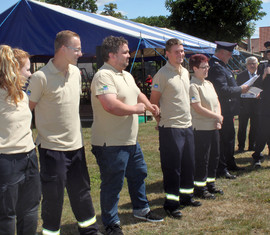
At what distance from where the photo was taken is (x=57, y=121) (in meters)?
3.07

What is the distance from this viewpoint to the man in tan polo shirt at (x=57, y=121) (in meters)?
3.04

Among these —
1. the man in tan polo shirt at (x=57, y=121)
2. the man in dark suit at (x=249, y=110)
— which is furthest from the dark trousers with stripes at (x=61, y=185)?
the man in dark suit at (x=249, y=110)

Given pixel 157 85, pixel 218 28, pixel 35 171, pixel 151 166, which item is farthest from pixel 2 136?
pixel 218 28

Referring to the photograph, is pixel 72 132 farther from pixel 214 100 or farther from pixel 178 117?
pixel 214 100

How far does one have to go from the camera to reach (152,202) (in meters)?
4.54

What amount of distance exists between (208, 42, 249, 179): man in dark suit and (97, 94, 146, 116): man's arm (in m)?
2.16

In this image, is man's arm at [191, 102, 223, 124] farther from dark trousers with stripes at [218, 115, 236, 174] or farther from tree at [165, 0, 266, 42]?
tree at [165, 0, 266, 42]

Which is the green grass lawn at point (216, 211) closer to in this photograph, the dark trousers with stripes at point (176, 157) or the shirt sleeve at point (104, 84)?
the dark trousers with stripes at point (176, 157)

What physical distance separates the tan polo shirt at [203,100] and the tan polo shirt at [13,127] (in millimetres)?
2200

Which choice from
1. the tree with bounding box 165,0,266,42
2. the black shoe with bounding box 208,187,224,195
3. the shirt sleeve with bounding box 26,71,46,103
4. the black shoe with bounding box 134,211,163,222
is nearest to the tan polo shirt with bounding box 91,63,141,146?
the shirt sleeve with bounding box 26,71,46,103

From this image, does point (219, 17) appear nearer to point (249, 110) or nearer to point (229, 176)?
point (249, 110)

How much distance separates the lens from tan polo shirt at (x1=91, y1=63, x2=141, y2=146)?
10.9 feet

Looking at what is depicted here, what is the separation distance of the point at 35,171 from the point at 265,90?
15.6ft

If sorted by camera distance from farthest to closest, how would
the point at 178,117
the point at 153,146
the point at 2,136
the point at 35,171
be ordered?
1. the point at 153,146
2. the point at 178,117
3. the point at 35,171
4. the point at 2,136
